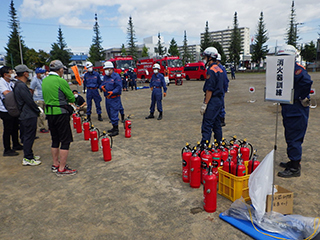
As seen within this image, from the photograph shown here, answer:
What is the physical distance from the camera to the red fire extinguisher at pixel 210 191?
3.07 metres

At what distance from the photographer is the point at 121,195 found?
12.2ft

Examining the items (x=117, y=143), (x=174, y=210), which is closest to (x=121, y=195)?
(x=174, y=210)

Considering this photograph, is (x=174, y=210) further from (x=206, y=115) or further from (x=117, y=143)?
(x=117, y=143)

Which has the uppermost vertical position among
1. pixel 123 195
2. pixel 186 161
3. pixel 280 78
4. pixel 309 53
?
pixel 309 53

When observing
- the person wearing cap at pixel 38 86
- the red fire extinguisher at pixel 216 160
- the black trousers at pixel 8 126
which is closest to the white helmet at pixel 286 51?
the red fire extinguisher at pixel 216 160

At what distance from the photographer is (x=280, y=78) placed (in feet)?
9.95

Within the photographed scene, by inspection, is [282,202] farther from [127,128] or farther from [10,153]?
[10,153]

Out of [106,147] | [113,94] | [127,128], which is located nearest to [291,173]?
[106,147]

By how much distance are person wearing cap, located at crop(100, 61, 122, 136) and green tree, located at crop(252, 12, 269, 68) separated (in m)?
60.0

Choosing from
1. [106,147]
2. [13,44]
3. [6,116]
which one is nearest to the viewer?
[106,147]

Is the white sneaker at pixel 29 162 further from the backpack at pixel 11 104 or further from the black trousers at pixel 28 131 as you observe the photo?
the backpack at pixel 11 104

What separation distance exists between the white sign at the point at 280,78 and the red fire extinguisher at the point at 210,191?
52.3 inches

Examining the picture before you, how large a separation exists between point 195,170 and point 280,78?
1.85 m

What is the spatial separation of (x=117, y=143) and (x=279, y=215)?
453 cm
